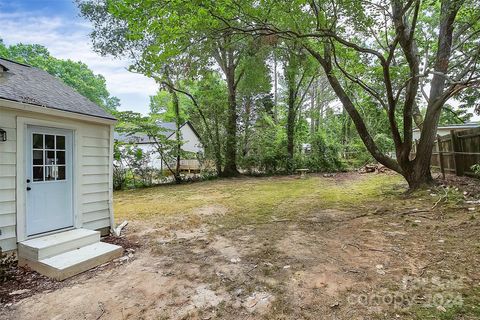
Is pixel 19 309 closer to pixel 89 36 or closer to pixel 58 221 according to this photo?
pixel 58 221

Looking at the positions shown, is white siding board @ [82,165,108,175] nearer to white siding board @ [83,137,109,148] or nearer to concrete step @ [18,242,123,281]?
white siding board @ [83,137,109,148]

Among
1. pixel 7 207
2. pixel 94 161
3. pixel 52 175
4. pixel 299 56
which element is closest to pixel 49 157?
pixel 52 175

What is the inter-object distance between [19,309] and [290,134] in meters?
13.1

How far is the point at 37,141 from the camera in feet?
12.2

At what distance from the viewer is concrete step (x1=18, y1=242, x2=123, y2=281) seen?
120 inches

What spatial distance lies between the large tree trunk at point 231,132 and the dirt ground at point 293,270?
7850mm

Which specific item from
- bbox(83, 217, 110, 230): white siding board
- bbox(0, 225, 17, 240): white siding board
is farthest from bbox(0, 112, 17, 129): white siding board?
bbox(83, 217, 110, 230): white siding board

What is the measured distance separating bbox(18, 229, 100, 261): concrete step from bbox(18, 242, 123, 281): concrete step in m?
0.06

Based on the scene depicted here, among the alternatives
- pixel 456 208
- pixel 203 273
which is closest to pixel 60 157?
pixel 203 273

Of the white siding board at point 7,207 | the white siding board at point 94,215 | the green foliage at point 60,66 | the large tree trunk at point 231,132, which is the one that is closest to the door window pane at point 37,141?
the white siding board at point 7,207

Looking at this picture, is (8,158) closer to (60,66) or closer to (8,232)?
(8,232)

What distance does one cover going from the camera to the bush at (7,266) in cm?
297

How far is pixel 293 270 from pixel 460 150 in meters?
7.22

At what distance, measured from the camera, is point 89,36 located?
11.3 meters
